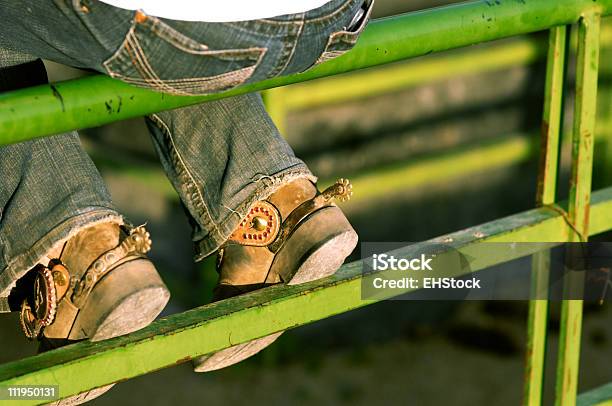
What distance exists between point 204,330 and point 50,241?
213mm

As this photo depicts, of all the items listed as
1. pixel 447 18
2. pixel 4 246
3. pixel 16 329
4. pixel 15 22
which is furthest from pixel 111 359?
pixel 16 329

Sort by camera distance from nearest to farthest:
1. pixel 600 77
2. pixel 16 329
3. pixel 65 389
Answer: pixel 65 389, pixel 16 329, pixel 600 77

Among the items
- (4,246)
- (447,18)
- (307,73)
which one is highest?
(447,18)

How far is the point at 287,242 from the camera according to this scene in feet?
5.47

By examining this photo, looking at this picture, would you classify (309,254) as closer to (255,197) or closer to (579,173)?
(255,197)

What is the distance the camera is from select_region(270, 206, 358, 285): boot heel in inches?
63.8

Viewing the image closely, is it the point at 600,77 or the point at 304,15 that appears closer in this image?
the point at 304,15

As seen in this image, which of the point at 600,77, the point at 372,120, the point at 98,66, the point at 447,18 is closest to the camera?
the point at 98,66

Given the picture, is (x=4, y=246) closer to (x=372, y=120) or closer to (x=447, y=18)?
(x=447, y=18)

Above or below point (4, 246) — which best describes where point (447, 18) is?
above

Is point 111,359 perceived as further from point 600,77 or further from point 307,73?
point 600,77

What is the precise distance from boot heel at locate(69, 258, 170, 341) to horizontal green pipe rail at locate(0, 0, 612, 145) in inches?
8.1

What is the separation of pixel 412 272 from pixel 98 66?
61cm

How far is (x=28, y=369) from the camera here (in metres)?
1.41
